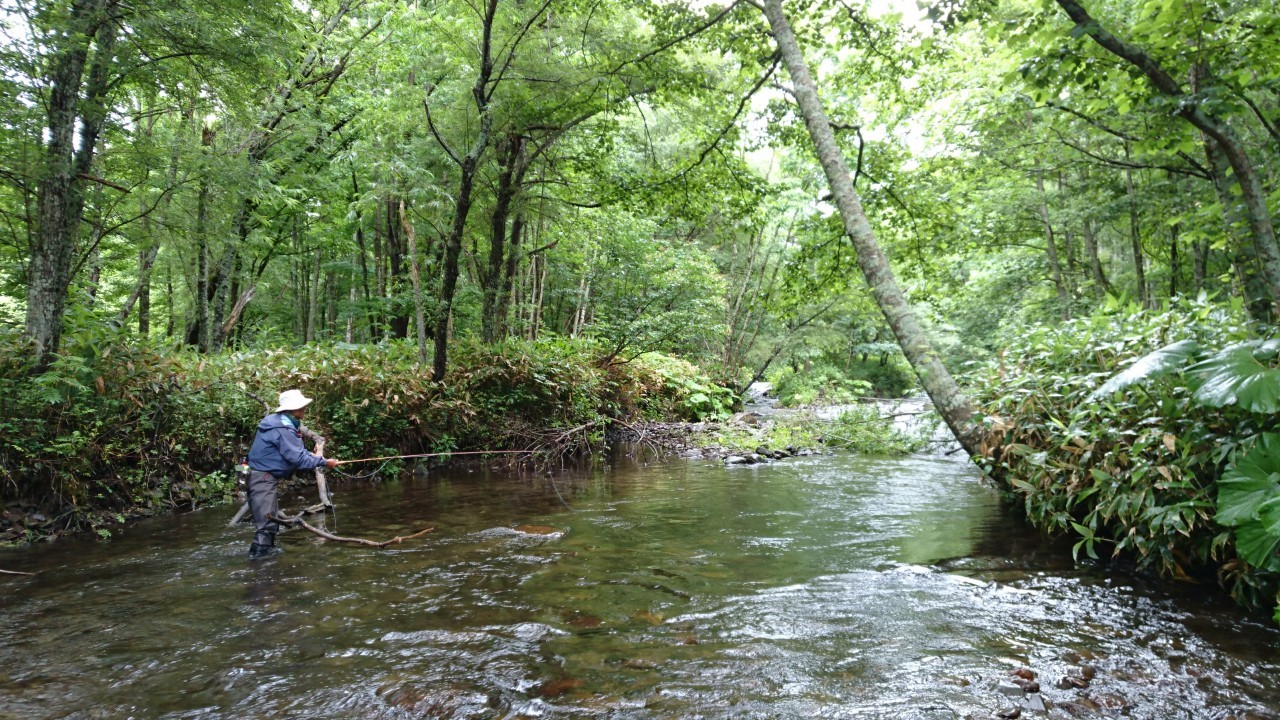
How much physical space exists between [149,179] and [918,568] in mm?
9296

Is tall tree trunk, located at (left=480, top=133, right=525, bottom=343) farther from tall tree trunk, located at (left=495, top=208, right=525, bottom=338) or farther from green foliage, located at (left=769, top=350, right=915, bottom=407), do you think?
green foliage, located at (left=769, top=350, right=915, bottom=407)

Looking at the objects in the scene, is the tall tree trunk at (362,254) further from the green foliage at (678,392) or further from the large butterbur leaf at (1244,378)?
the large butterbur leaf at (1244,378)

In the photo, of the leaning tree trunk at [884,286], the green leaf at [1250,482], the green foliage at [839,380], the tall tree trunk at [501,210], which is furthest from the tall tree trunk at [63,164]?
the green foliage at [839,380]

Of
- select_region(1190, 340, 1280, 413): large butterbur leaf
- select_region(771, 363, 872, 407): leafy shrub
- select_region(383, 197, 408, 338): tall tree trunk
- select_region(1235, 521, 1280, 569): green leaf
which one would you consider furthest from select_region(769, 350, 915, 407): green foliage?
select_region(1235, 521, 1280, 569): green leaf

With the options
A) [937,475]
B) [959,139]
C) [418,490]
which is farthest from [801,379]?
[418,490]

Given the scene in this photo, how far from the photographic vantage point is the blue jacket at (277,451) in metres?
5.89

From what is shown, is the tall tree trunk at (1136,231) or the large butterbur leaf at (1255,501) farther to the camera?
the tall tree trunk at (1136,231)

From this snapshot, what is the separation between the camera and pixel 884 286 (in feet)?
19.6

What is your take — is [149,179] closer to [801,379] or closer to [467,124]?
[467,124]

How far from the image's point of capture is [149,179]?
723 centimetres

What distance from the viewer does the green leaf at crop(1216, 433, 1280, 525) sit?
330 cm

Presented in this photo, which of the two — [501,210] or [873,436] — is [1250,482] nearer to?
[873,436]

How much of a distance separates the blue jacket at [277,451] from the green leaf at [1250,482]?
695 cm

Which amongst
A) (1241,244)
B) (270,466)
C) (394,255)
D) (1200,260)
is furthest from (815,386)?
(270,466)
